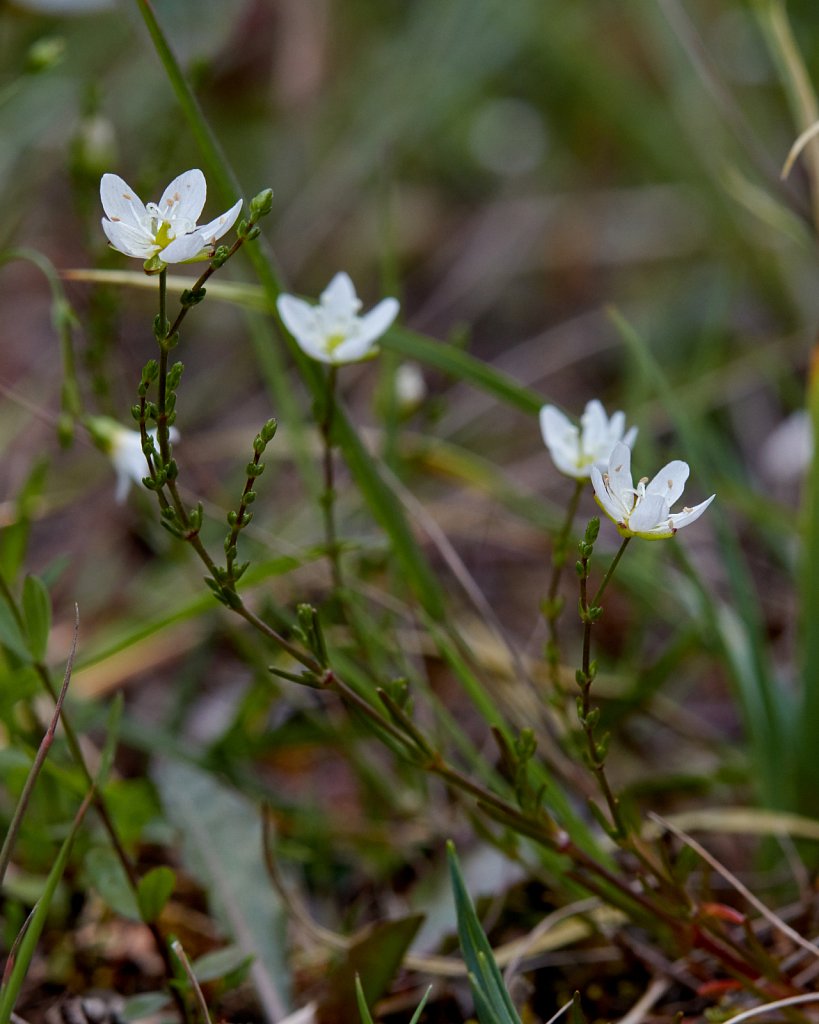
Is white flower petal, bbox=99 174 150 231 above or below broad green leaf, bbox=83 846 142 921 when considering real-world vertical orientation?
above

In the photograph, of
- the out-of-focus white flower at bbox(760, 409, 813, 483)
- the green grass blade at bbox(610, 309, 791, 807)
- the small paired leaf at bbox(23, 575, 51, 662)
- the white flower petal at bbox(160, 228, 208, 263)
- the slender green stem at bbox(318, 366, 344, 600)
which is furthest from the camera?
the out-of-focus white flower at bbox(760, 409, 813, 483)

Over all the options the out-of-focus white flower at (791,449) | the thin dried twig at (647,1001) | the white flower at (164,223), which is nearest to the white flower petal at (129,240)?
the white flower at (164,223)

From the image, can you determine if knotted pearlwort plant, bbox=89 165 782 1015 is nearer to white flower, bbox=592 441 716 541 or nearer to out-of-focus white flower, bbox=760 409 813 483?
white flower, bbox=592 441 716 541

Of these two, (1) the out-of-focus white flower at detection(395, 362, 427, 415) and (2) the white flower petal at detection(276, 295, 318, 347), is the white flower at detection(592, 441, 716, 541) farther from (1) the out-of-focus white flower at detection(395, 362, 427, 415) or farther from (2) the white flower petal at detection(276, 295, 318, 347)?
(1) the out-of-focus white flower at detection(395, 362, 427, 415)

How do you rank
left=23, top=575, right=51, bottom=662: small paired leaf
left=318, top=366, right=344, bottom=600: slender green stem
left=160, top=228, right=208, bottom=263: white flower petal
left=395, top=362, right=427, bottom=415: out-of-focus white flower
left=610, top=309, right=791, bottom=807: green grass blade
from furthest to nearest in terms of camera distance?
left=395, top=362, right=427, bottom=415: out-of-focus white flower → left=610, top=309, right=791, bottom=807: green grass blade → left=318, top=366, right=344, bottom=600: slender green stem → left=23, top=575, right=51, bottom=662: small paired leaf → left=160, top=228, right=208, bottom=263: white flower petal

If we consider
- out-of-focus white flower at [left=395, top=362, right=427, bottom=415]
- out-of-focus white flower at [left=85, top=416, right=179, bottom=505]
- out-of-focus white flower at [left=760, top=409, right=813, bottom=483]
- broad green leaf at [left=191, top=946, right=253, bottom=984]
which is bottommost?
out-of-focus white flower at [left=760, top=409, right=813, bottom=483]

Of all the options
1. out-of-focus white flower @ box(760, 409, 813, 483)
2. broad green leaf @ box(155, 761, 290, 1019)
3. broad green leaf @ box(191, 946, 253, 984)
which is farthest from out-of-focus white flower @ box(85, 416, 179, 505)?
out-of-focus white flower @ box(760, 409, 813, 483)

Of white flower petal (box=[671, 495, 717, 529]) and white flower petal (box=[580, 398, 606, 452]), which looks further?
white flower petal (box=[580, 398, 606, 452])
